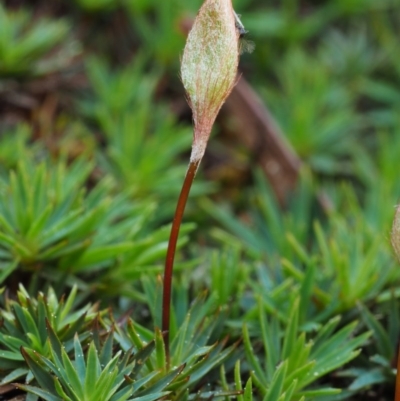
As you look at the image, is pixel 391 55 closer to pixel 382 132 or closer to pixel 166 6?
pixel 382 132

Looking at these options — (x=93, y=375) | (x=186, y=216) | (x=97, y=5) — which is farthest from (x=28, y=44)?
(x=93, y=375)

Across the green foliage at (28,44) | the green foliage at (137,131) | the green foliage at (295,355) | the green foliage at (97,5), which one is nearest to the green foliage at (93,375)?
the green foliage at (295,355)

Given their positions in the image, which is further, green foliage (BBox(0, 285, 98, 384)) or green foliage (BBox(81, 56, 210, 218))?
green foliage (BBox(81, 56, 210, 218))

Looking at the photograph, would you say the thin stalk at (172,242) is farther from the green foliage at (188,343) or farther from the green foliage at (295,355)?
the green foliage at (295,355)

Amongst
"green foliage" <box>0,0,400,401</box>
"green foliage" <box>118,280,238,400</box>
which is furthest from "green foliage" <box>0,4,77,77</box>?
"green foliage" <box>118,280,238,400</box>

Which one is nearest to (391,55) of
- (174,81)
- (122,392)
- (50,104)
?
(174,81)

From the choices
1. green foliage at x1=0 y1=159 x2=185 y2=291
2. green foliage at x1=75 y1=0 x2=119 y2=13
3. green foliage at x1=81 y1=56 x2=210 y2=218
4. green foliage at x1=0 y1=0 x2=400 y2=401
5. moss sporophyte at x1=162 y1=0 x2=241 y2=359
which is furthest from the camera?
green foliage at x1=75 y1=0 x2=119 y2=13

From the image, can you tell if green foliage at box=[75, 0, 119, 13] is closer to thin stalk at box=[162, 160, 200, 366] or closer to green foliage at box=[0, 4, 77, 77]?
green foliage at box=[0, 4, 77, 77]

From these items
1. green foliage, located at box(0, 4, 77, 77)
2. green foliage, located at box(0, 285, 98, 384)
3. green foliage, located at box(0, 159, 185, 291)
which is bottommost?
green foliage, located at box(0, 285, 98, 384)
